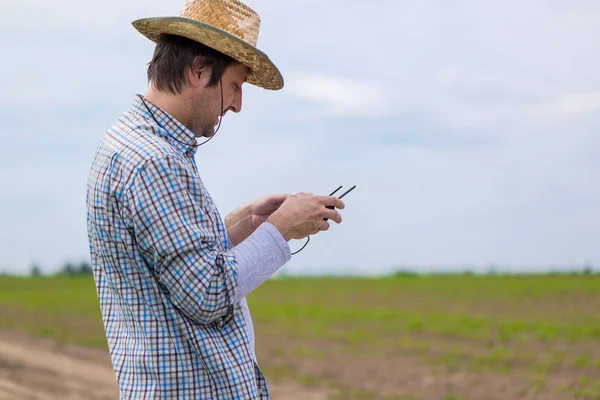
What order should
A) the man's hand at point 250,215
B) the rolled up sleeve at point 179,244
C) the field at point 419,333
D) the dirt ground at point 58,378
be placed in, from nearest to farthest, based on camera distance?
the rolled up sleeve at point 179,244 → the man's hand at point 250,215 → the dirt ground at point 58,378 → the field at point 419,333

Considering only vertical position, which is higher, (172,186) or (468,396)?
(172,186)

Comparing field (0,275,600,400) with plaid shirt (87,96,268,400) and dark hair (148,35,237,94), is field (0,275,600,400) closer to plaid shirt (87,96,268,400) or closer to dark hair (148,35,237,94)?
plaid shirt (87,96,268,400)

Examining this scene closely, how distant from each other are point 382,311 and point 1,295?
8801 mm

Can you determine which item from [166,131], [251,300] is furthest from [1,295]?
[166,131]

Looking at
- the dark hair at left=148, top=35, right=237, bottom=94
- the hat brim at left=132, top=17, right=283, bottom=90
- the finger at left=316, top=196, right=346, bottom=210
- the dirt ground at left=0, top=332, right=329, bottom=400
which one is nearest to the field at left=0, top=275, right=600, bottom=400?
the dirt ground at left=0, top=332, right=329, bottom=400

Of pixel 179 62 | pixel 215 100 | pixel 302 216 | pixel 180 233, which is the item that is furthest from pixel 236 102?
pixel 180 233

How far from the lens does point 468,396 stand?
816 centimetres

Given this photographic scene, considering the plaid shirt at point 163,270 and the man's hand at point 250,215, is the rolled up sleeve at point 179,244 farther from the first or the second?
the man's hand at point 250,215

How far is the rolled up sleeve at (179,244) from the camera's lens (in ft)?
6.13

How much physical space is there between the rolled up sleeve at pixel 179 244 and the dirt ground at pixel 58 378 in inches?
232

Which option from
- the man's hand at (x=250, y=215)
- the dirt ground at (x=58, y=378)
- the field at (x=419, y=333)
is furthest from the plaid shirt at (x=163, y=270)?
the field at (x=419, y=333)

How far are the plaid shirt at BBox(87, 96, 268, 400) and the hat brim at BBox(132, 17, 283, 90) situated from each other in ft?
0.79

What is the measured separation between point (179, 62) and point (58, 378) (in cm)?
717

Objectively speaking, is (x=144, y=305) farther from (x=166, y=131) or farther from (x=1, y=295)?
(x=1, y=295)
